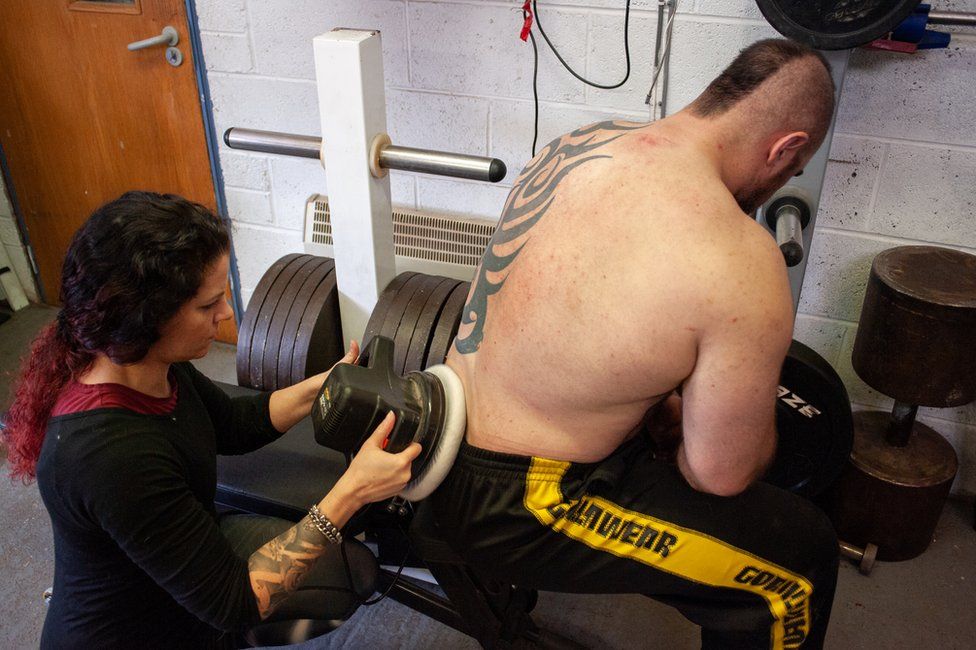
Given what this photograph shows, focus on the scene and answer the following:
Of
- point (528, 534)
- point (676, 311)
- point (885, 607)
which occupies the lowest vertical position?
point (885, 607)

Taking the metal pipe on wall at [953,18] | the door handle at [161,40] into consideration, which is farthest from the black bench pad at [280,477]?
the metal pipe on wall at [953,18]

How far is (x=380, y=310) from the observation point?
1.94 m

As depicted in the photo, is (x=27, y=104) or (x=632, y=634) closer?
(x=632, y=634)

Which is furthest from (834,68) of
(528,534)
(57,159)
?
(57,159)

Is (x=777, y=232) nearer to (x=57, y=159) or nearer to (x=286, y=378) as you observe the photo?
(x=286, y=378)

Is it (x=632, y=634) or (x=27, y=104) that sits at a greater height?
(x=27, y=104)

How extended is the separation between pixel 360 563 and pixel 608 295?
697 millimetres

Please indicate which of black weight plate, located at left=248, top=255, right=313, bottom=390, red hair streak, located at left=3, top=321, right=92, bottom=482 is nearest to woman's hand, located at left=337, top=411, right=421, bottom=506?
red hair streak, located at left=3, top=321, right=92, bottom=482

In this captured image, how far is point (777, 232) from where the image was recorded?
168 centimetres

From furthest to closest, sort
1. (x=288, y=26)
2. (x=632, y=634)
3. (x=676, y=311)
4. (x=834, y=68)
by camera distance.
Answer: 1. (x=288, y=26)
2. (x=632, y=634)
3. (x=834, y=68)
4. (x=676, y=311)

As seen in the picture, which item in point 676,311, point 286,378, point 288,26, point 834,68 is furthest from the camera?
point 288,26

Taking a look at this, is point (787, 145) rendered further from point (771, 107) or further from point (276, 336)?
point (276, 336)

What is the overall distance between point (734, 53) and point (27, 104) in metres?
2.30

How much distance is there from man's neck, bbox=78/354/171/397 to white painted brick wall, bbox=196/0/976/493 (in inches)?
51.4
